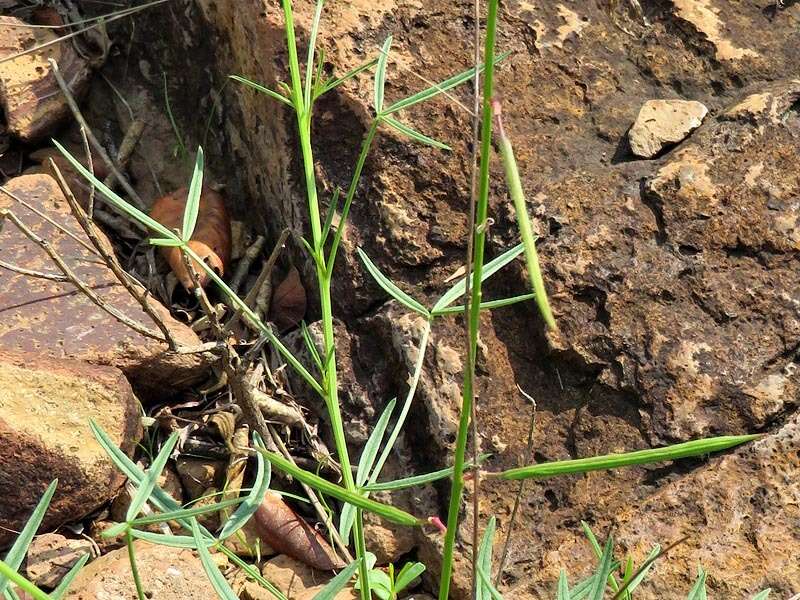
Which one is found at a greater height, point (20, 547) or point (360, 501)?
point (360, 501)

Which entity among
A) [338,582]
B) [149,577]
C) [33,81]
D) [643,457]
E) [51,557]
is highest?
[643,457]

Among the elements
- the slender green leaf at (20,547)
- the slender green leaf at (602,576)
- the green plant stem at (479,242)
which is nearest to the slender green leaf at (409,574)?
the slender green leaf at (602,576)

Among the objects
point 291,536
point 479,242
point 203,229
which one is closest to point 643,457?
point 479,242

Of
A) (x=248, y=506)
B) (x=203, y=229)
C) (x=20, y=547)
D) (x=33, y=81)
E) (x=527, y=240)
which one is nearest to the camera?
(x=527, y=240)

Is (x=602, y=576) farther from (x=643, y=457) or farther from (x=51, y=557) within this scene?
(x=51, y=557)

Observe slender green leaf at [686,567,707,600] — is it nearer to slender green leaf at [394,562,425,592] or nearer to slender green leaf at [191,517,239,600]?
slender green leaf at [394,562,425,592]

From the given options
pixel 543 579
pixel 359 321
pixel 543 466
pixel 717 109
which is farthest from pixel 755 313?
pixel 543 466

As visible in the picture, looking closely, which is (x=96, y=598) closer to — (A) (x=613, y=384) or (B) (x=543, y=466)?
(A) (x=613, y=384)
